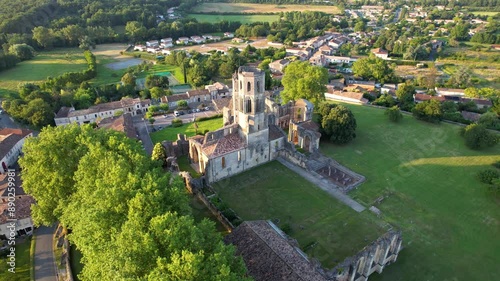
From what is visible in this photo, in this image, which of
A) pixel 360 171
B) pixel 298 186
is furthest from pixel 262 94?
pixel 360 171

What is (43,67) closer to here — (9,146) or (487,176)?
(9,146)

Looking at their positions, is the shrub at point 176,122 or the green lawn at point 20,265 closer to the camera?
the green lawn at point 20,265

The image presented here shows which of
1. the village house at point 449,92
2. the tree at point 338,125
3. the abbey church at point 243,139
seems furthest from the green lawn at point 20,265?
the village house at point 449,92

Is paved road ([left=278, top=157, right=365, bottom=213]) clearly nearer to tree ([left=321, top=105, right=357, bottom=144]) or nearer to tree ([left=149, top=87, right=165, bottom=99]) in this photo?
tree ([left=321, top=105, right=357, bottom=144])

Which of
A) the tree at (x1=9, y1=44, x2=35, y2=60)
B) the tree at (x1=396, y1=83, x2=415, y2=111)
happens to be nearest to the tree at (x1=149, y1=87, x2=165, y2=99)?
the tree at (x1=396, y1=83, x2=415, y2=111)

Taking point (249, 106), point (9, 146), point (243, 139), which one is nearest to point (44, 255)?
point (243, 139)

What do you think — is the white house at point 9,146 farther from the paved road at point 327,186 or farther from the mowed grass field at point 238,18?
the mowed grass field at point 238,18

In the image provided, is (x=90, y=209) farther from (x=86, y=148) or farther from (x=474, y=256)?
(x=474, y=256)
